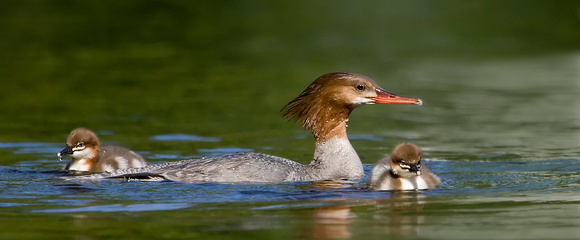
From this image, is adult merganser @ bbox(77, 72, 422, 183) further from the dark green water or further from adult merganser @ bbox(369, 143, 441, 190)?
adult merganser @ bbox(369, 143, 441, 190)

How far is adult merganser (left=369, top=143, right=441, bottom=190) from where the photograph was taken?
33.8 feet

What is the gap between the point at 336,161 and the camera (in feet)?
38.6

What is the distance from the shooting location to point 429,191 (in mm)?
10445

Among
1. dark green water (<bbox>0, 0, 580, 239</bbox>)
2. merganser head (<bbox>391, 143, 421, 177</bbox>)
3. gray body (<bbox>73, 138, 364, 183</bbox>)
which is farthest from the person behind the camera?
gray body (<bbox>73, 138, 364, 183</bbox>)

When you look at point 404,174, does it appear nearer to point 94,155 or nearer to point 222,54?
point 94,155

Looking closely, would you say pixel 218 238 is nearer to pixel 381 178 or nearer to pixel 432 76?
pixel 381 178

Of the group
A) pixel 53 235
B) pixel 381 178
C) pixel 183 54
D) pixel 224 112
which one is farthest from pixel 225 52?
pixel 53 235

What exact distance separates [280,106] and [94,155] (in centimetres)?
552

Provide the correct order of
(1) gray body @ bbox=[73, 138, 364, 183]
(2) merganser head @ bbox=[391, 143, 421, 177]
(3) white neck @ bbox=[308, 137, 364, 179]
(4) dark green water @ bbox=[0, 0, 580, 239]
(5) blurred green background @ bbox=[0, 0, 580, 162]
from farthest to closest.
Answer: (5) blurred green background @ bbox=[0, 0, 580, 162], (3) white neck @ bbox=[308, 137, 364, 179], (1) gray body @ bbox=[73, 138, 364, 183], (2) merganser head @ bbox=[391, 143, 421, 177], (4) dark green water @ bbox=[0, 0, 580, 239]

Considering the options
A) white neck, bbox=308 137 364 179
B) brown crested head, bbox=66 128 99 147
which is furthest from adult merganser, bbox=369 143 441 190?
brown crested head, bbox=66 128 99 147

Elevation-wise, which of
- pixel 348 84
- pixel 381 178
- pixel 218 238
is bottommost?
pixel 218 238

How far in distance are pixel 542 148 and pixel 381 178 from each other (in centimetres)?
407

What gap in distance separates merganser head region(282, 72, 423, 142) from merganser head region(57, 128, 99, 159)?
2523 millimetres

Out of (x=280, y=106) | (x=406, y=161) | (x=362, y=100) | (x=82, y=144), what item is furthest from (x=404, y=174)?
(x=280, y=106)
